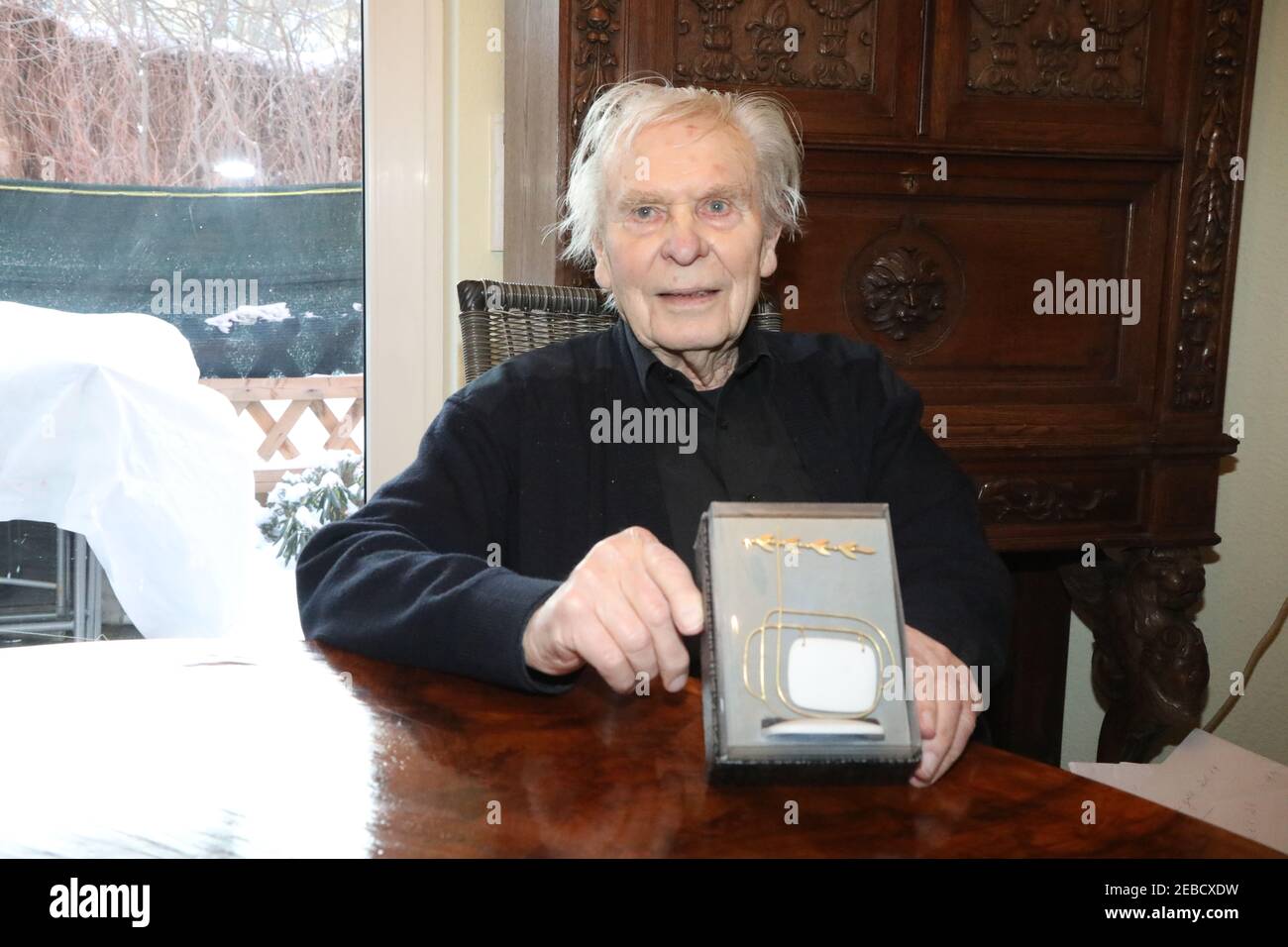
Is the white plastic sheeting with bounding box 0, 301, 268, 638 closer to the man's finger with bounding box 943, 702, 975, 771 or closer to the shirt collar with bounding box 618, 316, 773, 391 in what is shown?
the shirt collar with bounding box 618, 316, 773, 391

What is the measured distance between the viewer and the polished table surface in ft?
2.22

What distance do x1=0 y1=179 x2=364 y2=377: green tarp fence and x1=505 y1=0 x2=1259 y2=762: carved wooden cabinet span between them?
1.66ft

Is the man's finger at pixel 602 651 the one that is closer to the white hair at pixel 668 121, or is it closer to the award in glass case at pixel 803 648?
the award in glass case at pixel 803 648

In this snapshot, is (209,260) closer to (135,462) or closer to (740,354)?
(135,462)

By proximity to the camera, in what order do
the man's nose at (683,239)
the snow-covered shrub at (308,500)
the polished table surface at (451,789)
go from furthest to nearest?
1. the snow-covered shrub at (308,500)
2. the man's nose at (683,239)
3. the polished table surface at (451,789)

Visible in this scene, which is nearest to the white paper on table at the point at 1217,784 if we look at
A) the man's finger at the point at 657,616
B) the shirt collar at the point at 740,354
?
the shirt collar at the point at 740,354

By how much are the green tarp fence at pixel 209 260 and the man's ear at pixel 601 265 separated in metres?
1.02

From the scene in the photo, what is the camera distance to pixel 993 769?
2.69ft

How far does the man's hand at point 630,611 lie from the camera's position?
2.67 ft

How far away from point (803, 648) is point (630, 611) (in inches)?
5.9

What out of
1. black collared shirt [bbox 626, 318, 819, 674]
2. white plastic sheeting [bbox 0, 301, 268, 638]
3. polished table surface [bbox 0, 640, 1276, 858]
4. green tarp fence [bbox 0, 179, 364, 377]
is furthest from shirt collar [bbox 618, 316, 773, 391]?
white plastic sheeting [bbox 0, 301, 268, 638]

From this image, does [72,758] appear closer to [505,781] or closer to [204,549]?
[505,781]

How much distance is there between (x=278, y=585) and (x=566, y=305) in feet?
3.84
